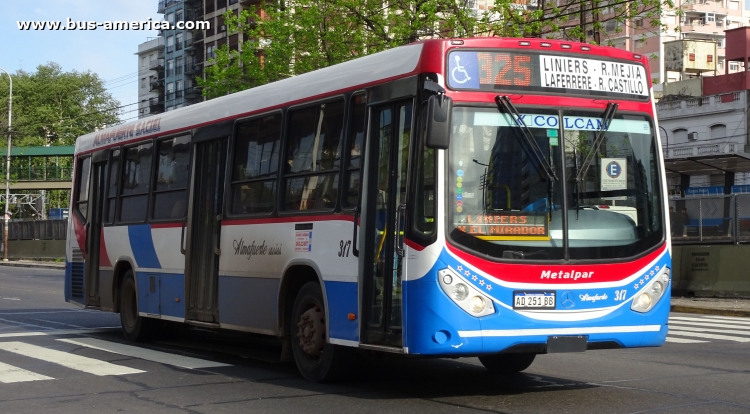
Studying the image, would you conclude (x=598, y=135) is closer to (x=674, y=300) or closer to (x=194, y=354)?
(x=194, y=354)

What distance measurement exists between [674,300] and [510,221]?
1675cm

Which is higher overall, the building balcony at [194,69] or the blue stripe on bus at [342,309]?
the building balcony at [194,69]

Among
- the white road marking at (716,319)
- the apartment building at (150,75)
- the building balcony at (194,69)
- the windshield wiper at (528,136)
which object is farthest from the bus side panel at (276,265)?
the apartment building at (150,75)

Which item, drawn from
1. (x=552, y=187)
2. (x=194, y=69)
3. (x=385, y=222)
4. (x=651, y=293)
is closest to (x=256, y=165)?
(x=385, y=222)

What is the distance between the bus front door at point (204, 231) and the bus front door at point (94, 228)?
3.51 meters

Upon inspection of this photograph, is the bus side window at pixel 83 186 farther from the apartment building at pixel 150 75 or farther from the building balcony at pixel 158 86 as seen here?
the building balcony at pixel 158 86

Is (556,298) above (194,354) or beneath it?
above

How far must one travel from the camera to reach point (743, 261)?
23547mm

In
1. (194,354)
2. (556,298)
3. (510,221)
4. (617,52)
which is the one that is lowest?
(194,354)

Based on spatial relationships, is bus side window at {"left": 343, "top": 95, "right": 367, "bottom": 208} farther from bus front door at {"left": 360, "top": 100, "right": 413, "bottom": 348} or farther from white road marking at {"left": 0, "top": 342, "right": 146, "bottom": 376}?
white road marking at {"left": 0, "top": 342, "right": 146, "bottom": 376}

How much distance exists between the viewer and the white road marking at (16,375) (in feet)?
34.4

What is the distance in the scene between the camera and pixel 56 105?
4660 inches

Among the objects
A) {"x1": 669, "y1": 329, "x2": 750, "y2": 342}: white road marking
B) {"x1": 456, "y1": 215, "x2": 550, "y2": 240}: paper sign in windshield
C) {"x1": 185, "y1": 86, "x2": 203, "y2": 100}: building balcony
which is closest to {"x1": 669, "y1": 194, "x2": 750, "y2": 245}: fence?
{"x1": 669, "y1": 329, "x2": 750, "y2": 342}: white road marking

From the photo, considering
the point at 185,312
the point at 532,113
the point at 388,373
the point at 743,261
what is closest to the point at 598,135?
the point at 532,113
